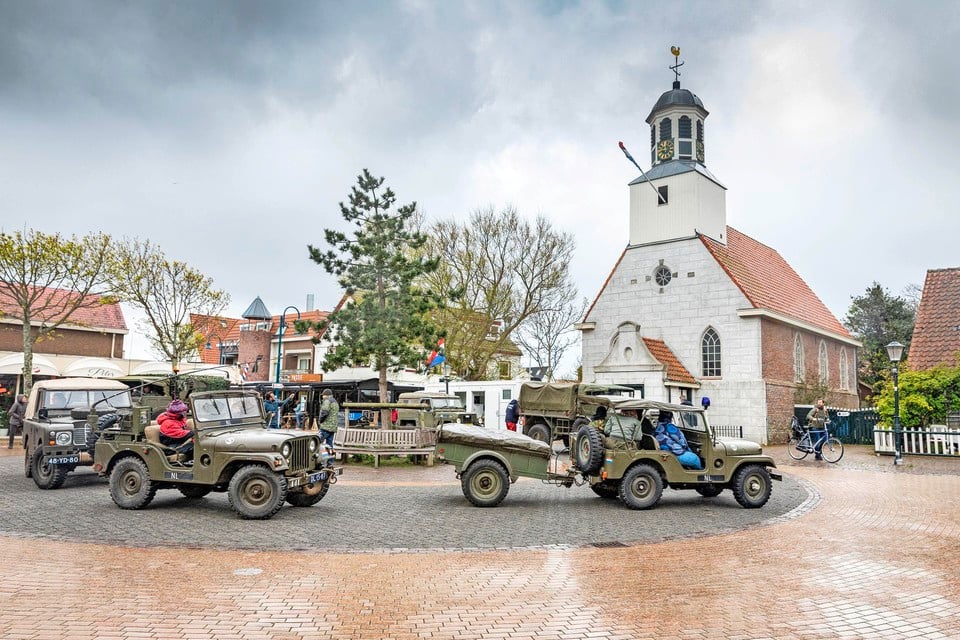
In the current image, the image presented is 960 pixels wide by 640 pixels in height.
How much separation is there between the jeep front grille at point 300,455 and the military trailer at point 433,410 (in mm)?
9219

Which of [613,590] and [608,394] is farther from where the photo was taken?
[608,394]

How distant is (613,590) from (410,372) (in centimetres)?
3219

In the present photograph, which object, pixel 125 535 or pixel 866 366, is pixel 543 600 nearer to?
pixel 125 535

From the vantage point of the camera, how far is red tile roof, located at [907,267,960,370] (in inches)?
933

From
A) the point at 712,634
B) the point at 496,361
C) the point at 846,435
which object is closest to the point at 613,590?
the point at 712,634

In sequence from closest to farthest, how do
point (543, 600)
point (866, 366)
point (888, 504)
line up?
1. point (543, 600)
2. point (888, 504)
3. point (866, 366)

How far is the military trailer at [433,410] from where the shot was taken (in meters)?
20.9

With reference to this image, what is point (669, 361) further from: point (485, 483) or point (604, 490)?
point (485, 483)

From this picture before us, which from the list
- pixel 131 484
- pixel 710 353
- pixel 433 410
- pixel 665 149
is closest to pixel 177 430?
pixel 131 484

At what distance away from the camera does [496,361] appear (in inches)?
Result: 1510

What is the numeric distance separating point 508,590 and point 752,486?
264 inches

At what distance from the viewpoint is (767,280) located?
3562 centimetres

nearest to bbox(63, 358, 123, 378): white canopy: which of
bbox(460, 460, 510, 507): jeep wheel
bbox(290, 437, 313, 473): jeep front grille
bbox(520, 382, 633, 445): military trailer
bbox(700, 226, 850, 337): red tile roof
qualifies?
bbox(520, 382, 633, 445): military trailer

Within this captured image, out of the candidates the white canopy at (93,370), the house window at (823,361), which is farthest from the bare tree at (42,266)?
the house window at (823,361)
